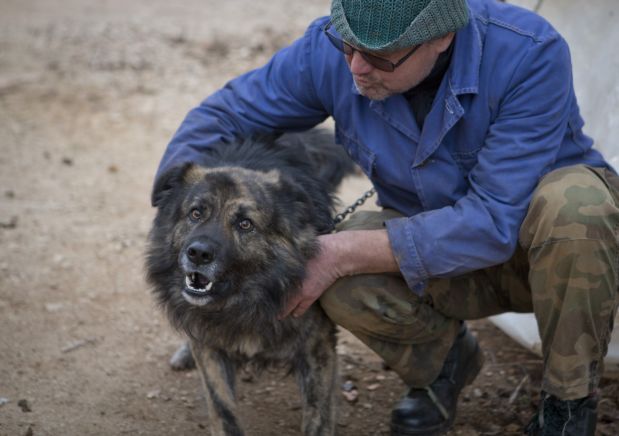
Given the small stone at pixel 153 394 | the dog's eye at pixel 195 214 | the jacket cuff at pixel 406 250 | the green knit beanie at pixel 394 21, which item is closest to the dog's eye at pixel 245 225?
the dog's eye at pixel 195 214

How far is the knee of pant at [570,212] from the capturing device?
293 centimetres

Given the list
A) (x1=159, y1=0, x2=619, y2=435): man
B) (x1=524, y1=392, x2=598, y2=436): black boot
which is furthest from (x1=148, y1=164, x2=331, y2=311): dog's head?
(x1=524, y1=392, x2=598, y2=436): black boot

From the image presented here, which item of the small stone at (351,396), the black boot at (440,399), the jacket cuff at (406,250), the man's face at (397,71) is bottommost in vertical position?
the small stone at (351,396)

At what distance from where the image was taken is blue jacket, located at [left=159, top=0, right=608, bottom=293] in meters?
3.04

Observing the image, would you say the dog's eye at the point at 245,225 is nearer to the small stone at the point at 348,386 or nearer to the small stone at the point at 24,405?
the small stone at the point at 348,386

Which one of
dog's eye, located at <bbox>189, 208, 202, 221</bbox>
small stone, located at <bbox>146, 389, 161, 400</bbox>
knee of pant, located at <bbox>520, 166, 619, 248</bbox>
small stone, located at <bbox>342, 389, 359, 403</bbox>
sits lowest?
small stone, located at <bbox>146, 389, 161, 400</bbox>

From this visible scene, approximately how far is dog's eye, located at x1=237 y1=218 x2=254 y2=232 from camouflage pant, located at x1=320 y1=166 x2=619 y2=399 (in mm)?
410

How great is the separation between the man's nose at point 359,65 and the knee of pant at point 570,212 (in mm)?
776

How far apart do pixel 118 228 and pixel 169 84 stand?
2685 mm

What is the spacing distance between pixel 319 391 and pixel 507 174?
1.20 metres

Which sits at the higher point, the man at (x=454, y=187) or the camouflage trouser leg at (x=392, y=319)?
the man at (x=454, y=187)

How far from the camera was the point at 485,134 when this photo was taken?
125 inches

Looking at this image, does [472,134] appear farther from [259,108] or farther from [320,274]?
[259,108]

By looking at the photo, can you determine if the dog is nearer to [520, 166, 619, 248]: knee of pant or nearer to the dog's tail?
the dog's tail
